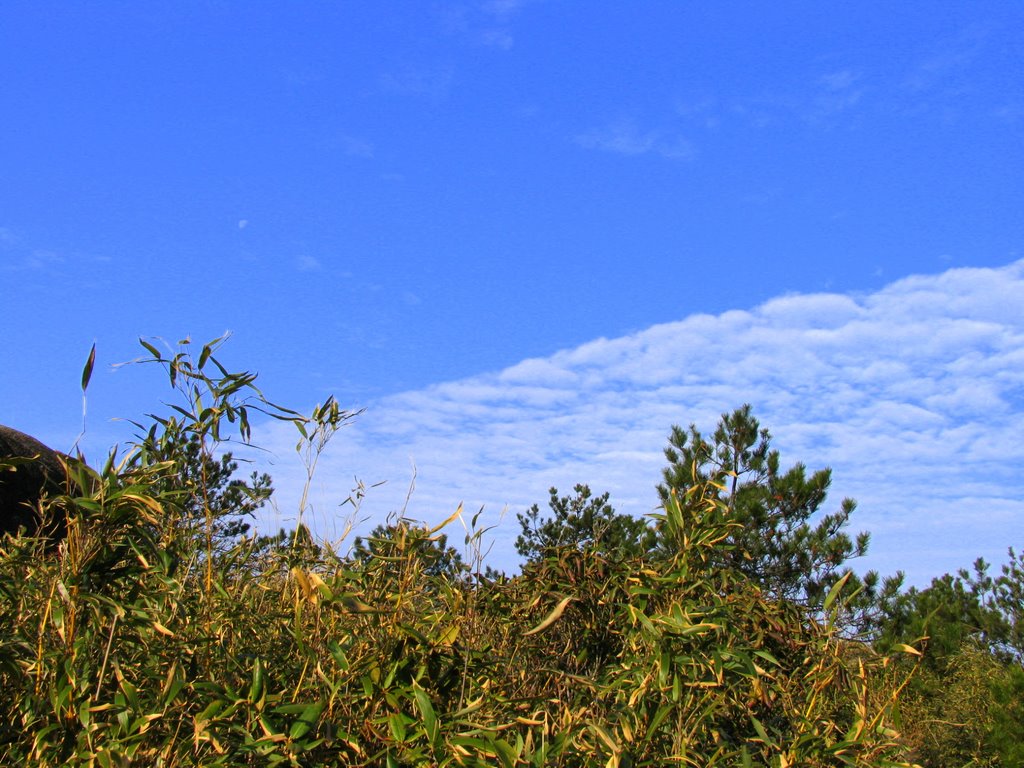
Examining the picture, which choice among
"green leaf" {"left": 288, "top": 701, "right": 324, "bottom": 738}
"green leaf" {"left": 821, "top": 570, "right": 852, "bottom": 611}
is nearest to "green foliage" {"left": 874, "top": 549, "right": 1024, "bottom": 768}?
"green leaf" {"left": 821, "top": 570, "right": 852, "bottom": 611}

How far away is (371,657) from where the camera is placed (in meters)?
2.81

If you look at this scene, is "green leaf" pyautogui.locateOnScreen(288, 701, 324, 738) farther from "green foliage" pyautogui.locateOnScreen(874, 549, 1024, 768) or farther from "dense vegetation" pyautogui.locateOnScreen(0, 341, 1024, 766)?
"green foliage" pyautogui.locateOnScreen(874, 549, 1024, 768)

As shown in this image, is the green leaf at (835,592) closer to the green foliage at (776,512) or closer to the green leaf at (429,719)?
the green leaf at (429,719)

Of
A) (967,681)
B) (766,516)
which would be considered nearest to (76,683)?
(766,516)

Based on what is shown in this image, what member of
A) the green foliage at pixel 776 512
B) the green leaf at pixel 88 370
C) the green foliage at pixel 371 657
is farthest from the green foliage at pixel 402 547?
the green foliage at pixel 776 512

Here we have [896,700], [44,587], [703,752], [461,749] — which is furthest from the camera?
[896,700]

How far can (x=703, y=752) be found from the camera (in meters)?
3.16

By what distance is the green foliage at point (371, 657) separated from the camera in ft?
8.61

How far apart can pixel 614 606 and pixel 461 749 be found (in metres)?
1.17

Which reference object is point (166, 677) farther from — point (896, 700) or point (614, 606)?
point (896, 700)

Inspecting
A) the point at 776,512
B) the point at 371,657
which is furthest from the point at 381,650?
the point at 776,512

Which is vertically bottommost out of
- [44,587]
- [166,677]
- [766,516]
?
[166,677]

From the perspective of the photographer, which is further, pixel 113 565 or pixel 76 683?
pixel 113 565

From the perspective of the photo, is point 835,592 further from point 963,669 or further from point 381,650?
point 963,669
